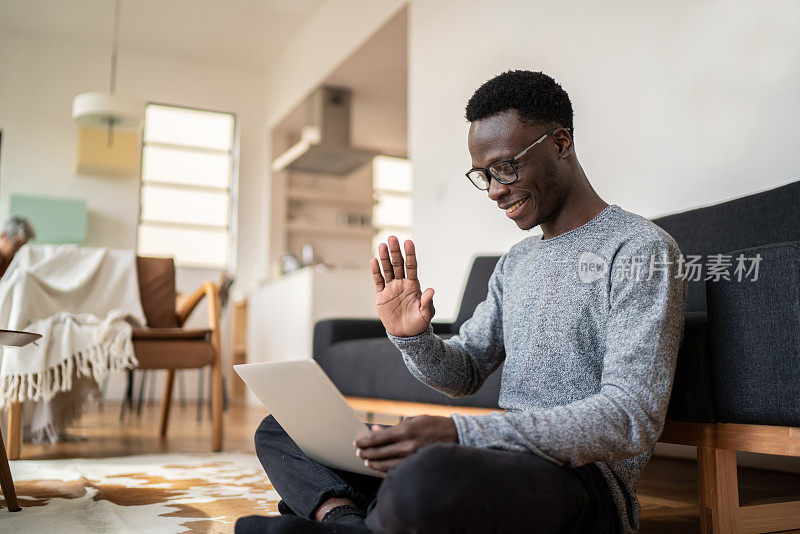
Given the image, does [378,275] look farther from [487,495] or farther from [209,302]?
[209,302]

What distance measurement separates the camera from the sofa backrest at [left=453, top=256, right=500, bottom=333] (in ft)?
9.48

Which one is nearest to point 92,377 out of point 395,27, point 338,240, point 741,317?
point 741,317

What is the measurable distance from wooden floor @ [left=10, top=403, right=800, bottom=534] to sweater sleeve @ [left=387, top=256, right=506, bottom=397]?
0.49 m

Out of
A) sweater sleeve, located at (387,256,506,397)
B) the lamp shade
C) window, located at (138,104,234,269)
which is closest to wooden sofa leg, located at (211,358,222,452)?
sweater sleeve, located at (387,256,506,397)

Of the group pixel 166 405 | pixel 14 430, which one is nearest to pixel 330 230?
pixel 166 405

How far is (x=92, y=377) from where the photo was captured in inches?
114

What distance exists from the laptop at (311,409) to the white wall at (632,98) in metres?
1.71

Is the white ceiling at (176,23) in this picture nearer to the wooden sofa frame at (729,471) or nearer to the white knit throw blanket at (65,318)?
the white knit throw blanket at (65,318)

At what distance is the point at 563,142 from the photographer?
4.12ft

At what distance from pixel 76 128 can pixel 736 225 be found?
6.25 meters

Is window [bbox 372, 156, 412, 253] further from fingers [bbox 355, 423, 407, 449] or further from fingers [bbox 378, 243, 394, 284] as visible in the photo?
fingers [bbox 355, 423, 407, 449]

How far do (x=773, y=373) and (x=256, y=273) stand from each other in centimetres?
640

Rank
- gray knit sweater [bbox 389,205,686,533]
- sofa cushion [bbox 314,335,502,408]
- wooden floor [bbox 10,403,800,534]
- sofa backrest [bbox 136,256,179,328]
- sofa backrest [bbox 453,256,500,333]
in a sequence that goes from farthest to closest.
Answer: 1. sofa backrest [bbox 136,256,179,328]
2. sofa backrest [bbox 453,256,500,333]
3. sofa cushion [bbox 314,335,502,408]
4. wooden floor [bbox 10,403,800,534]
5. gray knit sweater [bbox 389,205,686,533]

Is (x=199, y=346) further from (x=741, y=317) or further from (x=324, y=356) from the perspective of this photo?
(x=741, y=317)
